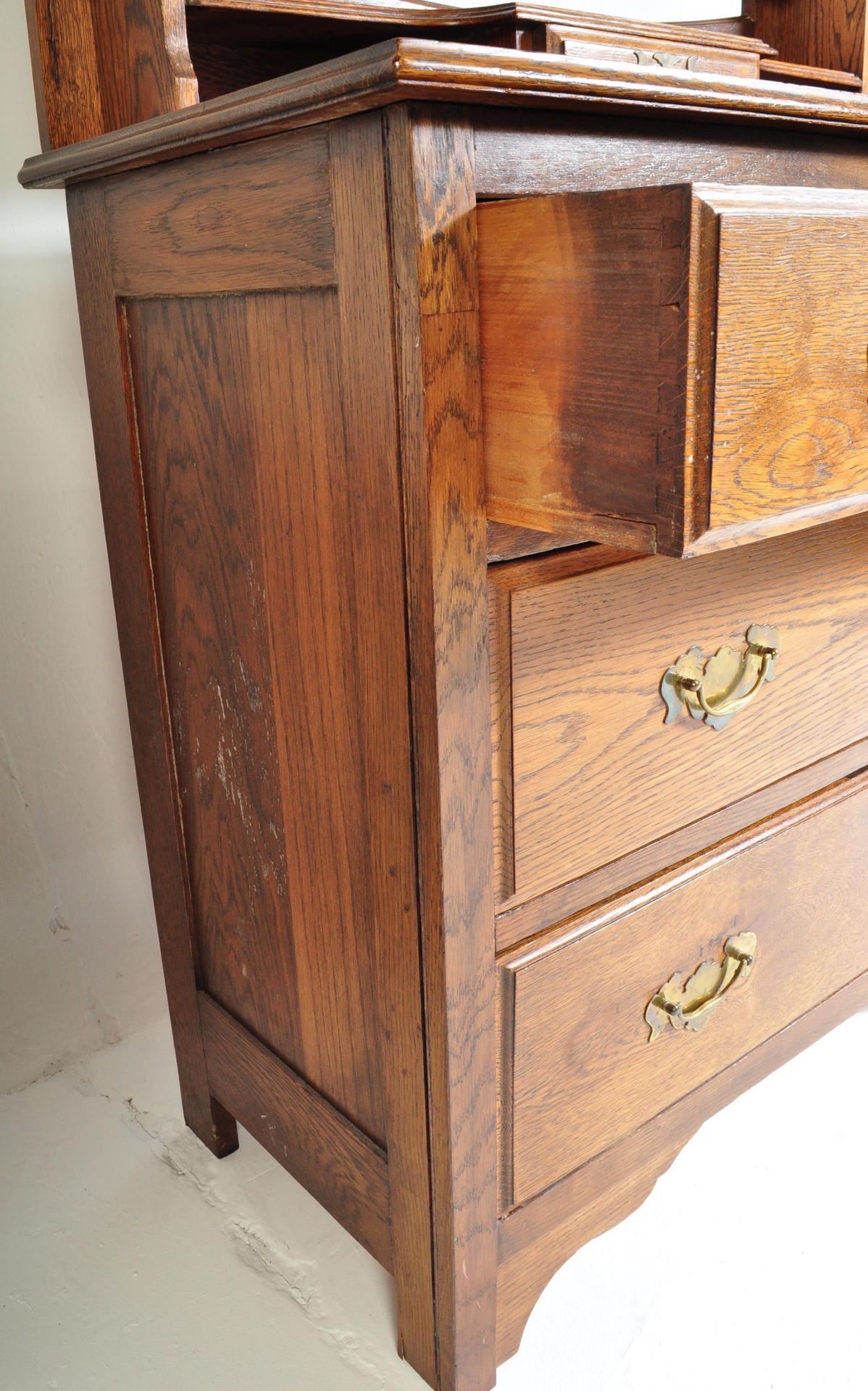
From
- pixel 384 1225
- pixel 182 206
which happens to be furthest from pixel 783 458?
pixel 384 1225

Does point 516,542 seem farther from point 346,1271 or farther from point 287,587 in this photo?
point 346,1271

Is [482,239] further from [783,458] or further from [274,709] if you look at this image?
[274,709]

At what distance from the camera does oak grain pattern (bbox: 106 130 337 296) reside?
0.70m

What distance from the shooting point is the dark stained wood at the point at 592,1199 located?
91 cm

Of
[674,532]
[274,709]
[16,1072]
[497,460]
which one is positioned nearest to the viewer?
[674,532]

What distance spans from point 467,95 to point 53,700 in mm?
895

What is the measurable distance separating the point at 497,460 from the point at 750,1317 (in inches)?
31.3

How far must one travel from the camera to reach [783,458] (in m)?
0.62

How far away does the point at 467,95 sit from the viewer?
59 centimetres


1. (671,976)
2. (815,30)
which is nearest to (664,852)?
(671,976)

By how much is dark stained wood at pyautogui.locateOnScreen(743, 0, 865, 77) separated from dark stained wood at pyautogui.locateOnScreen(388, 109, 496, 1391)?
2.68ft

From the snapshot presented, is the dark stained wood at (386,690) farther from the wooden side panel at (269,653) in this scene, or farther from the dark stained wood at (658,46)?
the dark stained wood at (658,46)

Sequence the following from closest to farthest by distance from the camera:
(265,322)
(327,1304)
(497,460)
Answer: (497,460) < (265,322) < (327,1304)

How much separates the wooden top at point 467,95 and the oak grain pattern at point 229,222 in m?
0.02
